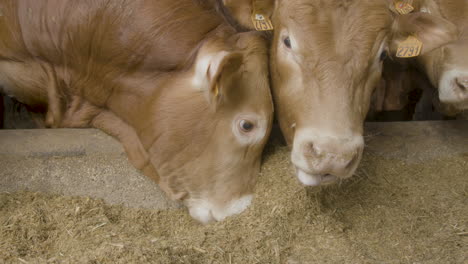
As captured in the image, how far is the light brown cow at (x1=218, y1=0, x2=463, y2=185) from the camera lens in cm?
297

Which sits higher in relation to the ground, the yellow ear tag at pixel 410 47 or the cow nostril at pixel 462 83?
the yellow ear tag at pixel 410 47

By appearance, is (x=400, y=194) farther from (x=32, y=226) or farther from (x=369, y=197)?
(x=32, y=226)

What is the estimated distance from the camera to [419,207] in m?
3.57

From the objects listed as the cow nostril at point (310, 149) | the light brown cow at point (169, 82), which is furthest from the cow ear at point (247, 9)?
the cow nostril at point (310, 149)

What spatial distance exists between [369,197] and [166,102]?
5.24ft

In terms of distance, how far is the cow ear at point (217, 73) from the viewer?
3.05 metres

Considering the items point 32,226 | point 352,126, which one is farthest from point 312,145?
point 32,226

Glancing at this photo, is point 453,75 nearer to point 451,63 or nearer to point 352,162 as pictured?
point 451,63

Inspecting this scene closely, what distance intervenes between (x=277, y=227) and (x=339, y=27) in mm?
1321

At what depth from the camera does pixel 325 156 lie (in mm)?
2908

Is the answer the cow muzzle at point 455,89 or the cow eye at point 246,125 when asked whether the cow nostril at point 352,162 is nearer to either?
the cow eye at point 246,125

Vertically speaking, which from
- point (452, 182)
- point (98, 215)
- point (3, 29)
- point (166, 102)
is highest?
point (3, 29)

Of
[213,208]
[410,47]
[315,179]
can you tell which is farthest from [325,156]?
[410,47]

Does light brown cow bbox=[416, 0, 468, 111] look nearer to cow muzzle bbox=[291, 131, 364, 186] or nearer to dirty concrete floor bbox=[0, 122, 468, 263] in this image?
dirty concrete floor bbox=[0, 122, 468, 263]
